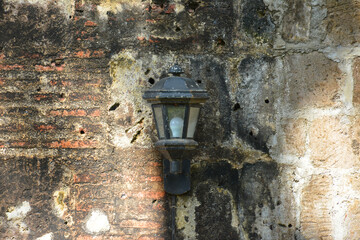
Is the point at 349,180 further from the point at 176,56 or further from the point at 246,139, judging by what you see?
the point at 176,56

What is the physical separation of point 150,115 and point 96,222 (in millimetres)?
735

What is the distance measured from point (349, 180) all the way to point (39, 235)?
1.90 meters

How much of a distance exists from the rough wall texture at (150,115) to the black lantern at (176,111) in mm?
277

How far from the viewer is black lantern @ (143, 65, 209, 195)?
8.46 ft

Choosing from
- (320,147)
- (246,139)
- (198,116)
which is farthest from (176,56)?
(320,147)

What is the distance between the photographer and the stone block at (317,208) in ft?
9.25

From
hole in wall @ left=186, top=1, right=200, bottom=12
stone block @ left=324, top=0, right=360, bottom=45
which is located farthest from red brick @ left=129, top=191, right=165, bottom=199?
stone block @ left=324, top=0, right=360, bottom=45

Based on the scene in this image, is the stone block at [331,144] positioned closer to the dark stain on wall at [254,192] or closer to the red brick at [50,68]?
the dark stain on wall at [254,192]

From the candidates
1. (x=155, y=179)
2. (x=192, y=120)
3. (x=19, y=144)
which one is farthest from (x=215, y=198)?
(x=19, y=144)

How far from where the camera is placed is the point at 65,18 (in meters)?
2.94

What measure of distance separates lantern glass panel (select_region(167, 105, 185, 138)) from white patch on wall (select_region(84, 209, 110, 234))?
0.72 m

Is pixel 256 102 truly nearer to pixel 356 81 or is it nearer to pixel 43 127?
pixel 356 81

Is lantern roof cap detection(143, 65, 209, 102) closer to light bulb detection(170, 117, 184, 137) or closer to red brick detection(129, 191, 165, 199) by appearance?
light bulb detection(170, 117, 184, 137)

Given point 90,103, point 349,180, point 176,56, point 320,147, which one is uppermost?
point 176,56
